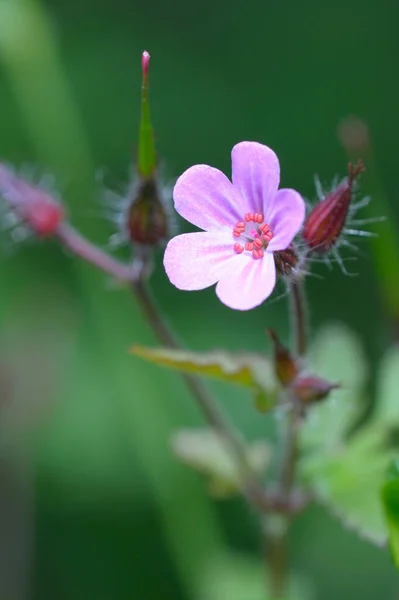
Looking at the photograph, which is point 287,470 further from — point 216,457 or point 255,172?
point 255,172

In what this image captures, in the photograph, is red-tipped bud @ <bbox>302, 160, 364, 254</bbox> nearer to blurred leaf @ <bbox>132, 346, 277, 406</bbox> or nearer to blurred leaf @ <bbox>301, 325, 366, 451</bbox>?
blurred leaf @ <bbox>132, 346, 277, 406</bbox>

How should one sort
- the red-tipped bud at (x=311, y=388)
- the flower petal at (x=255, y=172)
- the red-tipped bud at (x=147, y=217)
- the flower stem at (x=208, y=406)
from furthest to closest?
the flower stem at (x=208, y=406) → the red-tipped bud at (x=147, y=217) → the red-tipped bud at (x=311, y=388) → the flower petal at (x=255, y=172)

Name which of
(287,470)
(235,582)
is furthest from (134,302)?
(287,470)

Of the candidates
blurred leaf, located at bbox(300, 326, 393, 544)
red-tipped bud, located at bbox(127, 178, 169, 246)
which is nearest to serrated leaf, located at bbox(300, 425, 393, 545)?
blurred leaf, located at bbox(300, 326, 393, 544)

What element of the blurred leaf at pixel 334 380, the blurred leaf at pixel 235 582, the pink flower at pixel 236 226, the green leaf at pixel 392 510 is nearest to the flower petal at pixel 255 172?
the pink flower at pixel 236 226

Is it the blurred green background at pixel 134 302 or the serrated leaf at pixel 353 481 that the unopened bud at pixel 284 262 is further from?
the blurred green background at pixel 134 302

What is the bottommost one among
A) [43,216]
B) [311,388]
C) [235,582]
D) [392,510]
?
[235,582]

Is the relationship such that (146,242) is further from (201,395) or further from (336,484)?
(336,484)

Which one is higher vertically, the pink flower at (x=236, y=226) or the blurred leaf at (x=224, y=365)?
the pink flower at (x=236, y=226)
